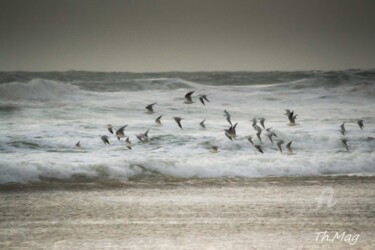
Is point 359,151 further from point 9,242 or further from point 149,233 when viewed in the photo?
point 9,242

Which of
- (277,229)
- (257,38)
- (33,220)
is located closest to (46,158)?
(33,220)

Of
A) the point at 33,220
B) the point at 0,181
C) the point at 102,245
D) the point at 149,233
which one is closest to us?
the point at 102,245

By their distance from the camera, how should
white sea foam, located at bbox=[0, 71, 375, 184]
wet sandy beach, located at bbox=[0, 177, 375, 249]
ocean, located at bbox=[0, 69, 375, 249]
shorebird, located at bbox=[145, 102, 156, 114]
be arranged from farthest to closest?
shorebird, located at bbox=[145, 102, 156, 114] < white sea foam, located at bbox=[0, 71, 375, 184] < ocean, located at bbox=[0, 69, 375, 249] < wet sandy beach, located at bbox=[0, 177, 375, 249]

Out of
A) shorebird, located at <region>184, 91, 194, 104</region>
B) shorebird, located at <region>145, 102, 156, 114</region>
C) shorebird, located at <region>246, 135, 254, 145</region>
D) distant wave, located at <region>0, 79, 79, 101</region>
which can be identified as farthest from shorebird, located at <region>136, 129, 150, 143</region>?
shorebird, located at <region>246, 135, 254, 145</region>

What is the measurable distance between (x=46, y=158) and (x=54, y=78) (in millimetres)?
556

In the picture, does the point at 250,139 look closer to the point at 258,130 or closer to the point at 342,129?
the point at 258,130

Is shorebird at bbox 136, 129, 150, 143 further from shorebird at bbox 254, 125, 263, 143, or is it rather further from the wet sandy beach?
shorebird at bbox 254, 125, 263, 143

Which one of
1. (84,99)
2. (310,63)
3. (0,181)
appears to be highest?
(310,63)

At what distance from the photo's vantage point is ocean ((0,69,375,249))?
11.0 ft

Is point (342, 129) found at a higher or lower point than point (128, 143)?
higher

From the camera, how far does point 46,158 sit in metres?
4.45

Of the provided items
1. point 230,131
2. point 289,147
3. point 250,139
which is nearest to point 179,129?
point 230,131

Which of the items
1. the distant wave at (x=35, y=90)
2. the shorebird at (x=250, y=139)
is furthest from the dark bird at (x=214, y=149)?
the distant wave at (x=35, y=90)

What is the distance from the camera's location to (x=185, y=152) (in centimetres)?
462
